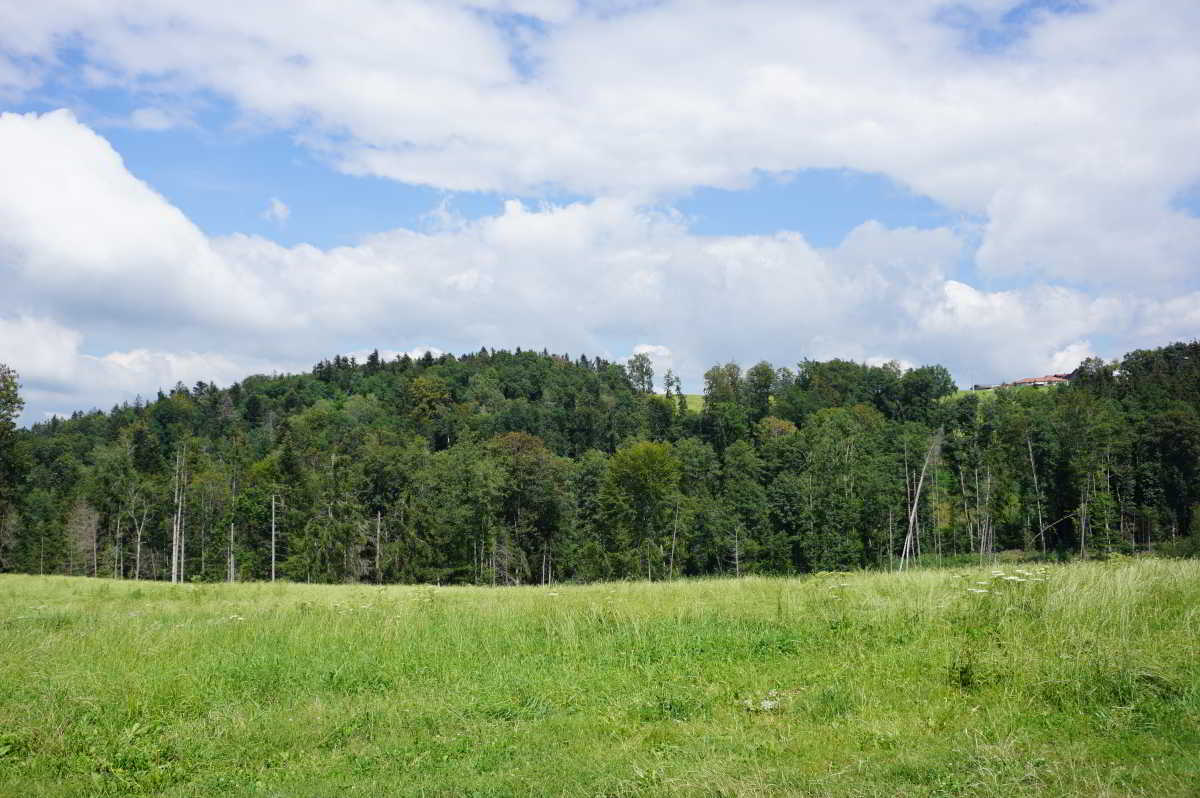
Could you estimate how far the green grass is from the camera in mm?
6266

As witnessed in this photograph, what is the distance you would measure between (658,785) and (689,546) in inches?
2721

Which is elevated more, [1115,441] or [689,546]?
[1115,441]

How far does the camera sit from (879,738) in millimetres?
6859

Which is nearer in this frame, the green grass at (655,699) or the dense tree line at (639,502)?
the green grass at (655,699)

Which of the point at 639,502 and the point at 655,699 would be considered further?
Answer: the point at 639,502

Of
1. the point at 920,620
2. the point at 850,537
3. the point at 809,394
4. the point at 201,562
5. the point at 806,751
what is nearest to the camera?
the point at 806,751

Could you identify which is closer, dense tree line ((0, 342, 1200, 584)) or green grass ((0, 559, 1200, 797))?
green grass ((0, 559, 1200, 797))

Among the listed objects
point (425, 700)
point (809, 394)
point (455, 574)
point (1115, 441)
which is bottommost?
point (455, 574)

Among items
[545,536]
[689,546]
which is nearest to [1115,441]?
[689,546]

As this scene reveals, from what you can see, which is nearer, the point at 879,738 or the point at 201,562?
the point at 879,738

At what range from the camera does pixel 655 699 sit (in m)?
8.48

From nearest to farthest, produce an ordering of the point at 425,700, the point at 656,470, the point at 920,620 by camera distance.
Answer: the point at 425,700 < the point at 920,620 < the point at 656,470

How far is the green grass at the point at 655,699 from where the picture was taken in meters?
6.27

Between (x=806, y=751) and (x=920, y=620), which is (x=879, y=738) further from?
(x=920, y=620)
